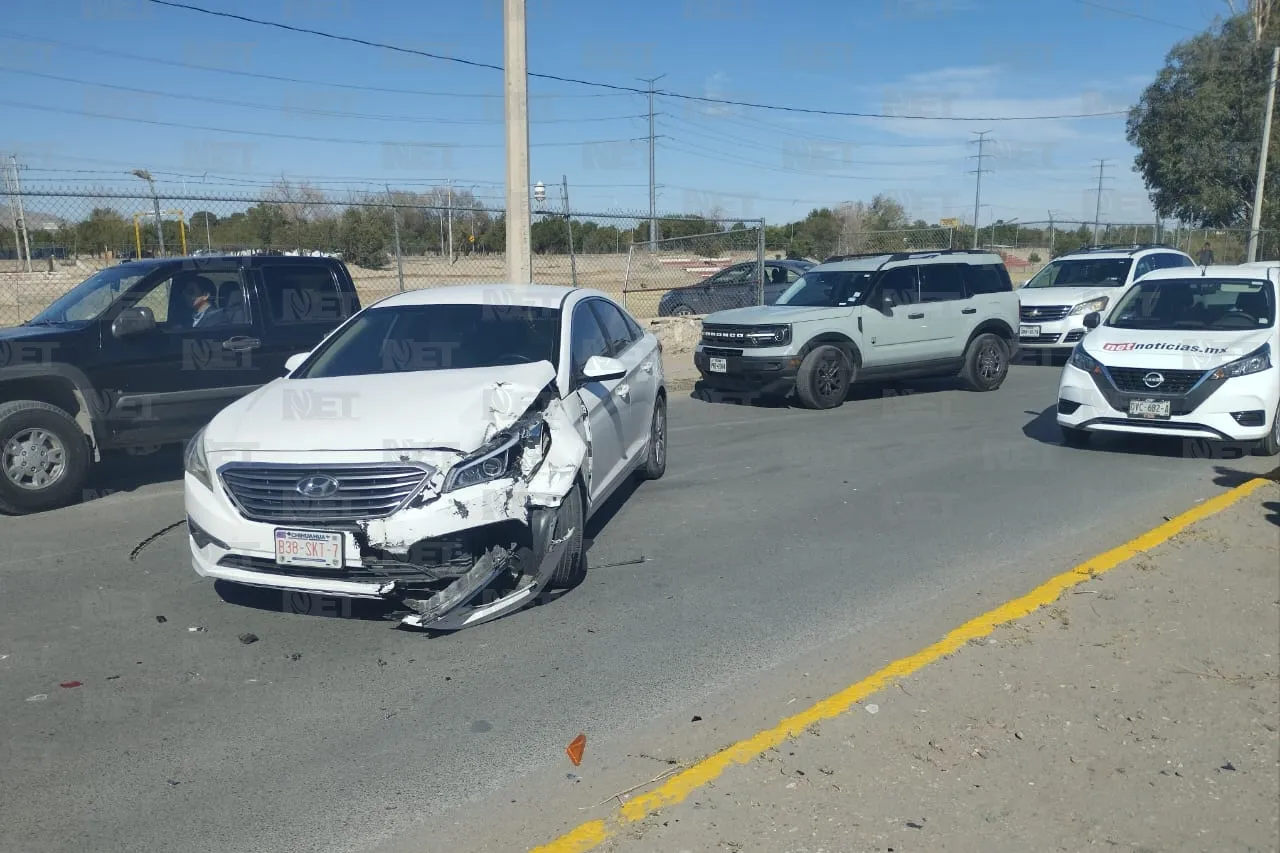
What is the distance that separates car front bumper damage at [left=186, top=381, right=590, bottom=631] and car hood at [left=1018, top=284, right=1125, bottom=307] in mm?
13658

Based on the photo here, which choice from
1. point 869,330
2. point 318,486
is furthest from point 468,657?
point 869,330

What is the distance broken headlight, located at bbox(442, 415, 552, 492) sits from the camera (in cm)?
478

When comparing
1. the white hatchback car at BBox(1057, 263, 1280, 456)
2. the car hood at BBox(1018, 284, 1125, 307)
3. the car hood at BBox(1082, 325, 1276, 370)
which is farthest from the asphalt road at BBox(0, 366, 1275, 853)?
the car hood at BBox(1018, 284, 1125, 307)

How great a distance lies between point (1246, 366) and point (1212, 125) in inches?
1316

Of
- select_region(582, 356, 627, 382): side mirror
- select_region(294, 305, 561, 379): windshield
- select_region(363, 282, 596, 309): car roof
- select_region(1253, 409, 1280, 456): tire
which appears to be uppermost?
select_region(363, 282, 596, 309): car roof

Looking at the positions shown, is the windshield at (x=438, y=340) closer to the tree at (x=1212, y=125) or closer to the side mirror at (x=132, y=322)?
the side mirror at (x=132, y=322)

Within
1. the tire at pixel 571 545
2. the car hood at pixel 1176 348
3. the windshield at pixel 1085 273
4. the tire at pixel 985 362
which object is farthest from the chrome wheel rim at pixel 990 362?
the tire at pixel 571 545

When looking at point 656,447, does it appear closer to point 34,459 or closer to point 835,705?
point 835,705

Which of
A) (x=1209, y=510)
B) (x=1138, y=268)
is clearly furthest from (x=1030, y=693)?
(x=1138, y=268)

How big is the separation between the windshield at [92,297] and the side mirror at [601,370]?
14.5 ft

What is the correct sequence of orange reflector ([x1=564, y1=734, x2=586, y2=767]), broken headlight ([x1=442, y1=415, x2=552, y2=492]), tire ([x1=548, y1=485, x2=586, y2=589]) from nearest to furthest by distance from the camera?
orange reflector ([x1=564, y1=734, x2=586, y2=767]) < broken headlight ([x1=442, y1=415, x2=552, y2=492]) < tire ([x1=548, y1=485, x2=586, y2=589])

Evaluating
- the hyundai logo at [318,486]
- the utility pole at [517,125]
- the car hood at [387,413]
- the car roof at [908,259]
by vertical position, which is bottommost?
the hyundai logo at [318,486]

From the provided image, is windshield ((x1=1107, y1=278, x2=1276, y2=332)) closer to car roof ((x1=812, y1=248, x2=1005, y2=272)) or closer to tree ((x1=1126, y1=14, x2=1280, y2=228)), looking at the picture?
car roof ((x1=812, y1=248, x2=1005, y2=272))

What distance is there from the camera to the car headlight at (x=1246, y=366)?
28.7ft
